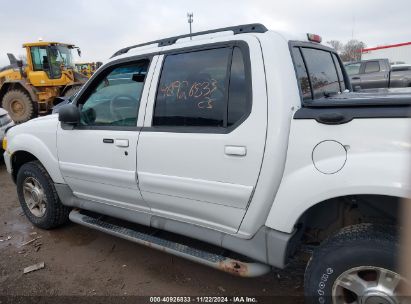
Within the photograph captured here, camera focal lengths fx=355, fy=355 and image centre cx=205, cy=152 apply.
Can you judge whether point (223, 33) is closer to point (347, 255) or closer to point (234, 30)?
point (234, 30)

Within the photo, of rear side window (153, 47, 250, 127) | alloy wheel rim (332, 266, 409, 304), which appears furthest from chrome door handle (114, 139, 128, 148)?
alloy wheel rim (332, 266, 409, 304)

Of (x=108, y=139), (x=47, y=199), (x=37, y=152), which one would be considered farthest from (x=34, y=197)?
(x=108, y=139)

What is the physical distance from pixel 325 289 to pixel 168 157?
1.38 meters

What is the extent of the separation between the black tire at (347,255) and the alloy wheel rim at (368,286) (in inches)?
1.2

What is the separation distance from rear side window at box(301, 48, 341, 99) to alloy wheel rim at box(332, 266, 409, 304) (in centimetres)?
123

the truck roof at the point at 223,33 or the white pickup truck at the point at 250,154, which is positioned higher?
the truck roof at the point at 223,33

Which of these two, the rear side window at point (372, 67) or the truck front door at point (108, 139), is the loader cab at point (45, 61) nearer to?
the truck front door at point (108, 139)

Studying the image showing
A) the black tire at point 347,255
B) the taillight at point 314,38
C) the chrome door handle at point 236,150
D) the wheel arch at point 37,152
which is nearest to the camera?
the black tire at point 347,255

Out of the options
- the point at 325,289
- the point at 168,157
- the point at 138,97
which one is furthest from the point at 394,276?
the point at 138,97

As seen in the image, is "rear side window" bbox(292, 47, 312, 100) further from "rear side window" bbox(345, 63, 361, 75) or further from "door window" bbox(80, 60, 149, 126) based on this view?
"rear side window" bbox(345, 63, 361, 75)

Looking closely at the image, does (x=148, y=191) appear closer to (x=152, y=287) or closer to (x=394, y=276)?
(x=152, y=287)

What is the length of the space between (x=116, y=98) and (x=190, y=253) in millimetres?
1520

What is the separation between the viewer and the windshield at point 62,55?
12.3 meters

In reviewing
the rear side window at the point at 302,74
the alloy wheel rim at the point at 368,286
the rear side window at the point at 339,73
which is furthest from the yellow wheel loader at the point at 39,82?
the alloy wheel rim at the point at 368,286
